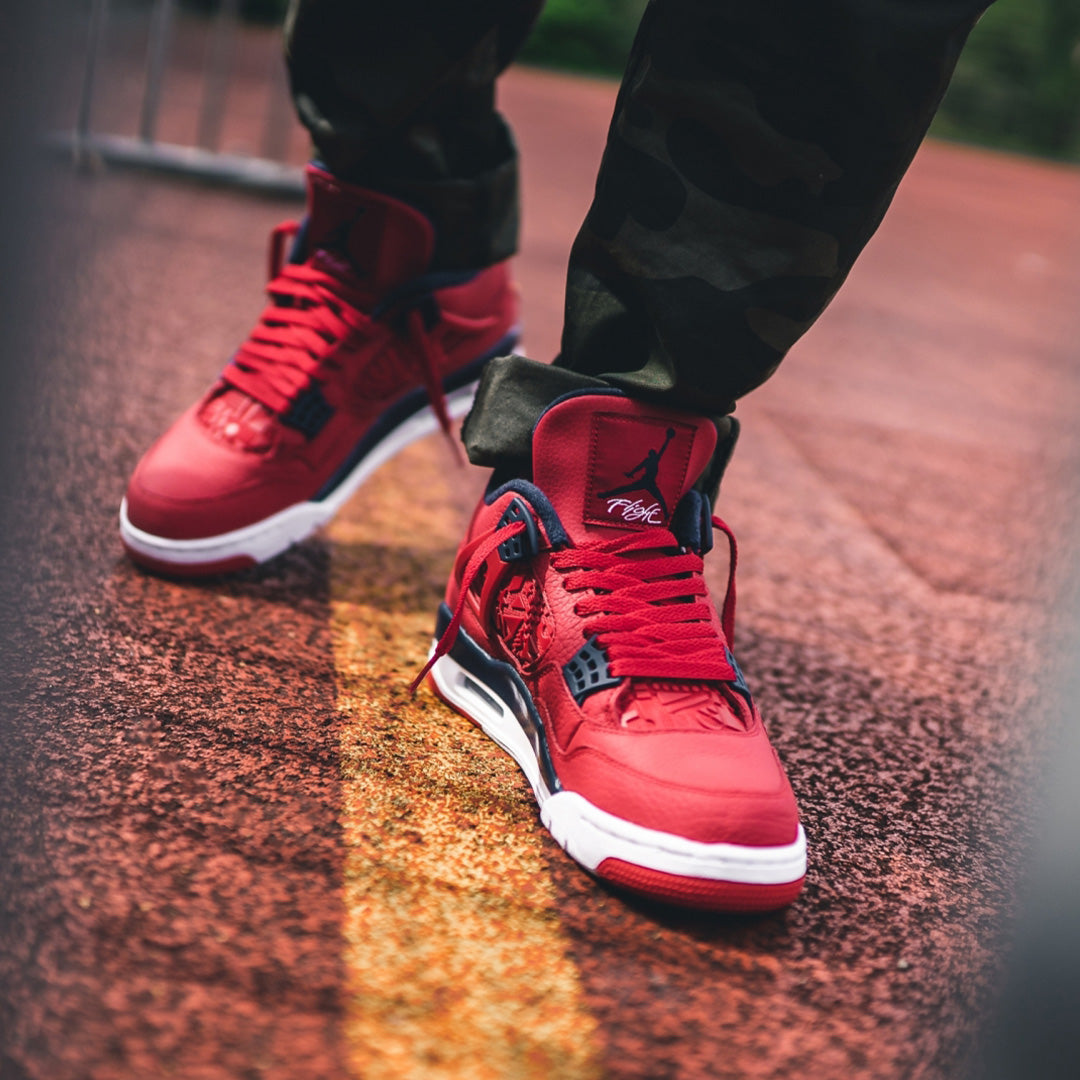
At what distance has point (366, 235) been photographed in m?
1.06

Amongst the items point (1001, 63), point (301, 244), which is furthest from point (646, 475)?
point (1001, 63)

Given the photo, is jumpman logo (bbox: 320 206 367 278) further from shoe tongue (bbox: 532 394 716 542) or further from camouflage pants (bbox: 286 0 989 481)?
shoe tongue (bbox: 532 394 716 542)

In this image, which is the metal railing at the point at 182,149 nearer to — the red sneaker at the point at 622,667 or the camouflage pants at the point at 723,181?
the camouflage pants at the point at 723,181

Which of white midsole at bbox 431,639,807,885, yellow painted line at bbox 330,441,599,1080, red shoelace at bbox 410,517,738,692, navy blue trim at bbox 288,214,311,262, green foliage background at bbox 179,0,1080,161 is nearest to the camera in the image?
yellow painted line at bbox 330,441,599,1080

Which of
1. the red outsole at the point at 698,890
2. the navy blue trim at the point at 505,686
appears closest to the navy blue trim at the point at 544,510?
the navy blue trim at the point at 505,686

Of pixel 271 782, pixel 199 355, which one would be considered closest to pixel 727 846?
pixel 271 782

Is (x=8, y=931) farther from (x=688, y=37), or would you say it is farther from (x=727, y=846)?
(x=688, y=37)

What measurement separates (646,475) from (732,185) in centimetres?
22

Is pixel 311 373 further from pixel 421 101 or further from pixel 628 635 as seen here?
pixel 628 635

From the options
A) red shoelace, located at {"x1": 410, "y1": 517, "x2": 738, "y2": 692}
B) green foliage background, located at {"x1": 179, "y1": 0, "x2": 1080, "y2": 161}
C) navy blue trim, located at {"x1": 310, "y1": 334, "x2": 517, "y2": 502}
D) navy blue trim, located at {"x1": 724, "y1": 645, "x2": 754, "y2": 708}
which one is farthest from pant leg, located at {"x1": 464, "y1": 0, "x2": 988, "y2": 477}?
green foliage background, located at {"x1": 179, "y1": 0, "x2": 1080, "y2": 161}

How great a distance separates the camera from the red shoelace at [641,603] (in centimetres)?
76

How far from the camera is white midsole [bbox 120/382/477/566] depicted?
1.01 metres

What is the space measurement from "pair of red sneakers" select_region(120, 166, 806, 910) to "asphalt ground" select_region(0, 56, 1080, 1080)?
41mm

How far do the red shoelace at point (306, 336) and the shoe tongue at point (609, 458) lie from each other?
34cm
